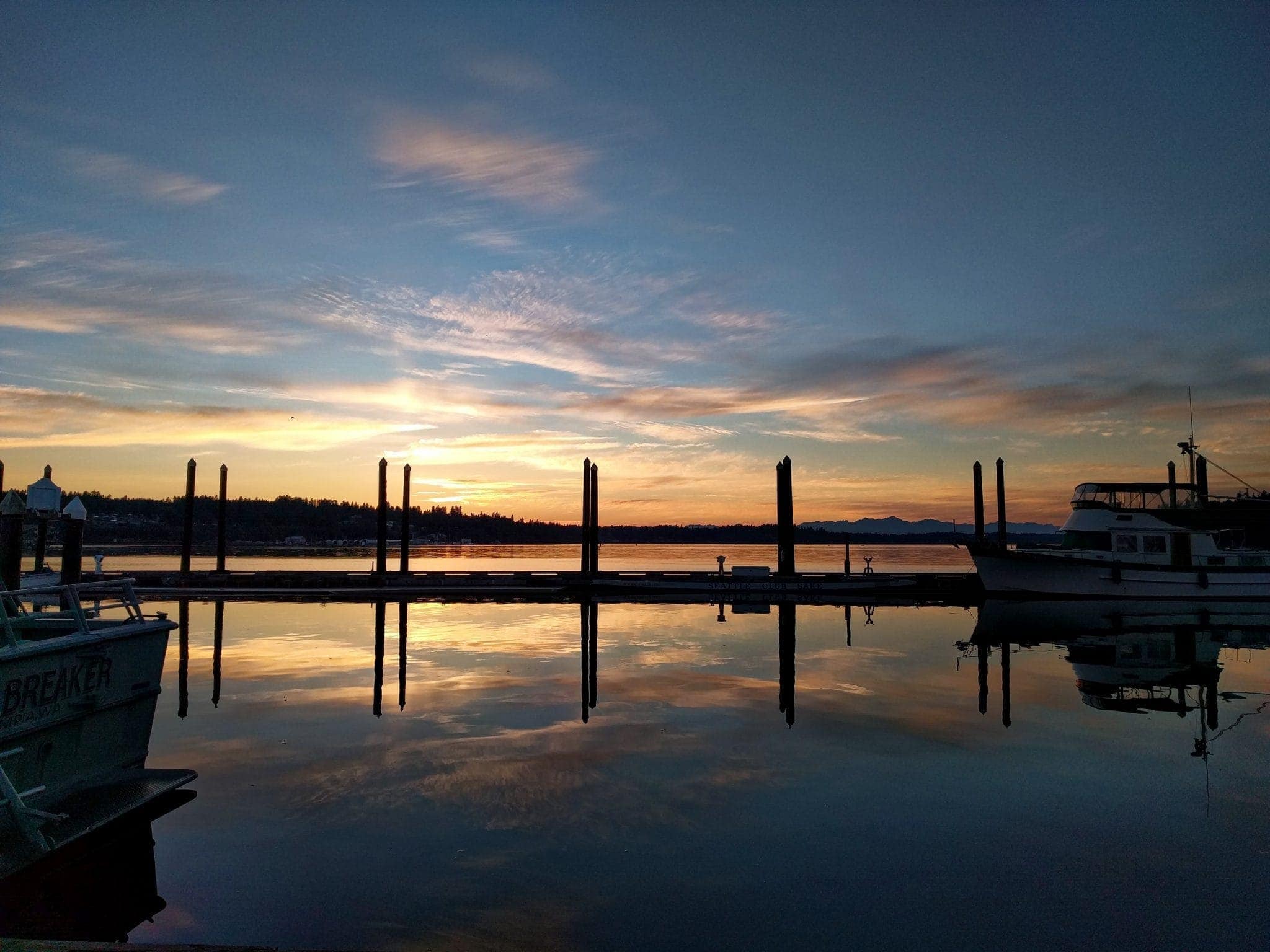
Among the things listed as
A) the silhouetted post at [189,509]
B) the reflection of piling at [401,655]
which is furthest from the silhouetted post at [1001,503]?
the silhouetted post at [189,509]

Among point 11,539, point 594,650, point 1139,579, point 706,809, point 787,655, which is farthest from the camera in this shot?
point 1139,579

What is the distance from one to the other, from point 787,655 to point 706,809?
13.0 m

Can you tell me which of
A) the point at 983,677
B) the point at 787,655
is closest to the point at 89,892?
the point at 787,655

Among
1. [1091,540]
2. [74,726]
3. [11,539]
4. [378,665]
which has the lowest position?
[378,665]

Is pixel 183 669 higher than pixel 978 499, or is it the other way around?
pixel 978 499

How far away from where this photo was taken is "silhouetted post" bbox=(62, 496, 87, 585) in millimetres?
20969

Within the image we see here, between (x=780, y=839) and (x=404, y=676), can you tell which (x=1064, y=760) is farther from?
(x=404, y=676)

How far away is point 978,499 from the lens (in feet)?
142

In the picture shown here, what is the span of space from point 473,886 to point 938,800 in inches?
224

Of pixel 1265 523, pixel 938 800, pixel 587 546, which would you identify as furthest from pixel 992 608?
pixel 938 800

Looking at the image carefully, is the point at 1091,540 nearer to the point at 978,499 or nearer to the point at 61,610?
the point at 978,499

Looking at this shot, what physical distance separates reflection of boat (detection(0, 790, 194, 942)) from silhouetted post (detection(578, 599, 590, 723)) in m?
7.04

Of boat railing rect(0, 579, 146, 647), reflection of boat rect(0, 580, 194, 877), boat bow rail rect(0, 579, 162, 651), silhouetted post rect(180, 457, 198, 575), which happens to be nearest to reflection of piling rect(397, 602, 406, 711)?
boat bow rail rect(0, 579, 162, 651)

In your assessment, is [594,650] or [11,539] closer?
[11,539]
